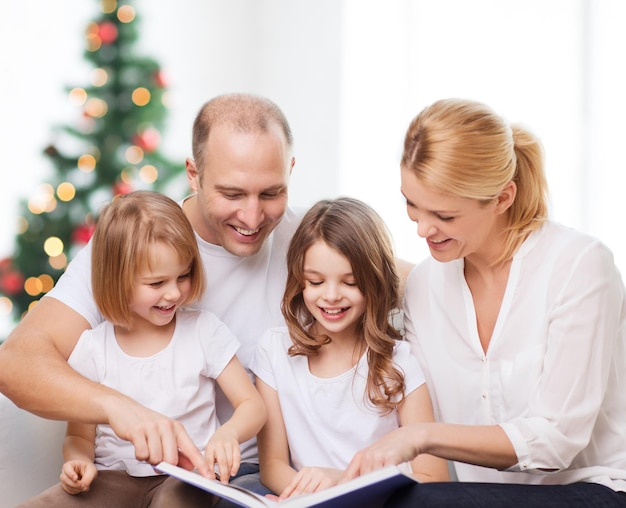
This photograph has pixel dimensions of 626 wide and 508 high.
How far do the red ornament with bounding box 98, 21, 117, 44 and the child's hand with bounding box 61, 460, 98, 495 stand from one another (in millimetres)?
2818

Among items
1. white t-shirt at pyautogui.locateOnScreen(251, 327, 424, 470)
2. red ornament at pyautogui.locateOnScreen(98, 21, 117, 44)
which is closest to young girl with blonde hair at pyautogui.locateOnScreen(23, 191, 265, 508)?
white t-shirt at pyautogui.locateOnScreen(251, 327, 424, 470)

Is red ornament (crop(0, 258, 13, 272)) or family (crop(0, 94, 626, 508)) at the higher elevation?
family (crop(0, 94, 626, 508))

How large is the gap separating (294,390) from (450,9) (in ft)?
8.72

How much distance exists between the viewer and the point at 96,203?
425 centimetres

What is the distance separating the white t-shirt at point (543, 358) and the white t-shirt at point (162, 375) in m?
0.52

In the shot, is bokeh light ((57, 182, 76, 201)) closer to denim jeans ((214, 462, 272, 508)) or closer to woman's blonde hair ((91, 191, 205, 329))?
woman's blonde hair ((91, 191, 205, 329))

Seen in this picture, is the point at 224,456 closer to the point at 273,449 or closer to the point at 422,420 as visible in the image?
the point at 273,449

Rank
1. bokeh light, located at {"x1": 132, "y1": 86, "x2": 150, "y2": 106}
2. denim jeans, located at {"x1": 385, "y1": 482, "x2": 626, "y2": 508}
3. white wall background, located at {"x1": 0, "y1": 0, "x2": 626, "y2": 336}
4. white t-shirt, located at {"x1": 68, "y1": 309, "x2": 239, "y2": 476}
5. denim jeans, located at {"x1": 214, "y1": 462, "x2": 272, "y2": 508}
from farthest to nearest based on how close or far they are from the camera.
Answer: bokeh light, located at {"x1": 132, "y1": 86, "x2": 150, "y2": 106}
white wall background, located at {"x1": 0, "y1": 0, "x2": 626, "y2": 336}
white t-shirt, located at {"x1": 68, "y1": 309, "x2": 239, "y2": 476}
denim jeans, located at {"x1": 214, "y1": 462, "x2": 272, "y2": 508}
denim jeans, located at {"x1": 385, "y1": 482, "x2": 626, "y2": 508}

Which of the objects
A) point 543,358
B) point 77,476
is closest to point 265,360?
point 77,476

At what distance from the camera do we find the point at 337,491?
1440mm

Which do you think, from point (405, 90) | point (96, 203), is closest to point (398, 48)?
point (405, 90)

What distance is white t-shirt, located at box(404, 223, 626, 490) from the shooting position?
1.76 m

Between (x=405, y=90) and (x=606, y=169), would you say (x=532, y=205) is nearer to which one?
(x=606, y=169)

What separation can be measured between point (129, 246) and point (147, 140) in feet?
7.82
